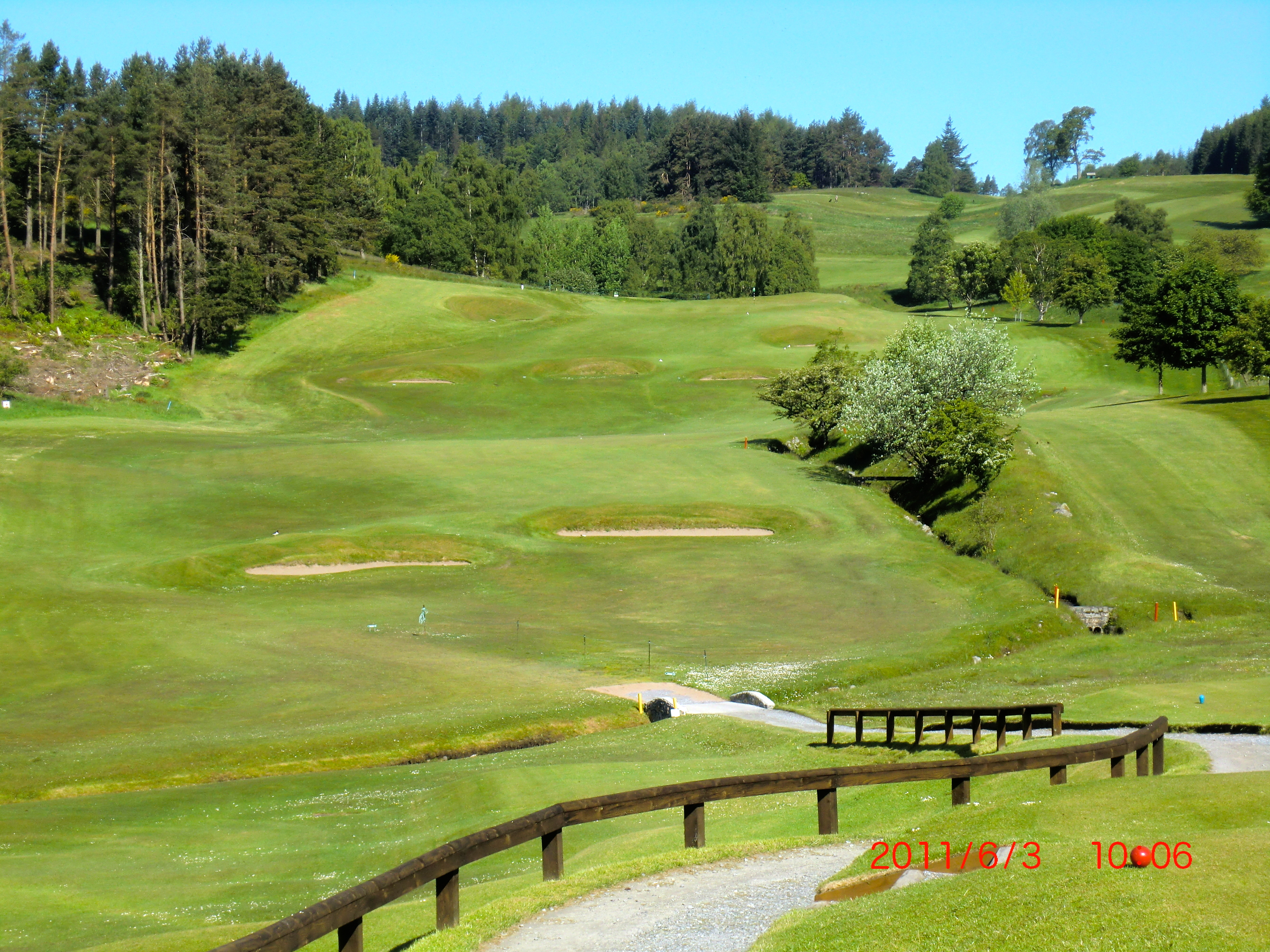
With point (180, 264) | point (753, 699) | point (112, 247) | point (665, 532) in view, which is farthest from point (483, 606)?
point (112, 247)

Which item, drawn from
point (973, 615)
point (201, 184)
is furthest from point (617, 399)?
point (973, 615)

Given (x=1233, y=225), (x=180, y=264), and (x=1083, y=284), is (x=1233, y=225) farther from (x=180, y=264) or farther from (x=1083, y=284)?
(x=180, y=264)

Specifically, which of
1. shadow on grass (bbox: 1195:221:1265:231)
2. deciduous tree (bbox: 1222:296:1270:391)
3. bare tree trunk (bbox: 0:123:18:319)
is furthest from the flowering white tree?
A: shadow on grass (bbox: 1195:221:1265:231)

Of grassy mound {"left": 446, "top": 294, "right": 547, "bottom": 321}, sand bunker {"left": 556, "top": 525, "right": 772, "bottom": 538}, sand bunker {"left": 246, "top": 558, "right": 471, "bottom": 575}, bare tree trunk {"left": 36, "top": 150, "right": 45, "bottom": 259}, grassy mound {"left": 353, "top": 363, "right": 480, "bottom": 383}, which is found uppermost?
bare tree trunk {"left": 36, "top": 150, "right": 45, "bottom": 259}

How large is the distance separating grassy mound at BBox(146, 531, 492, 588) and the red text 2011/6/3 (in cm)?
3966

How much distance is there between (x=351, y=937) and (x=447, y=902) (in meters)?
1.25

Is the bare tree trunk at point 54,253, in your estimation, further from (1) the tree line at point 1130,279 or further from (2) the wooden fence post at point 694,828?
(2) the wooden fence post at point 694,828

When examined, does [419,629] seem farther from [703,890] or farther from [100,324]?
[100,324]

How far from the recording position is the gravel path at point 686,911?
9.16 m

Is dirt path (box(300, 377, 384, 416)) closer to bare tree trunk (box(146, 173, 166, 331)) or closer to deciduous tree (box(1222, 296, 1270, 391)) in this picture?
bare tree trunk (box(146, 173, 166, 331))

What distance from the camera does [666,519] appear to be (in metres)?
58.2

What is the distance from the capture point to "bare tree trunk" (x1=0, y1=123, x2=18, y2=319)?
94688mm

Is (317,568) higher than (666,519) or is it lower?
lower

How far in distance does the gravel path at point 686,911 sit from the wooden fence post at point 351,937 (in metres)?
1.12
